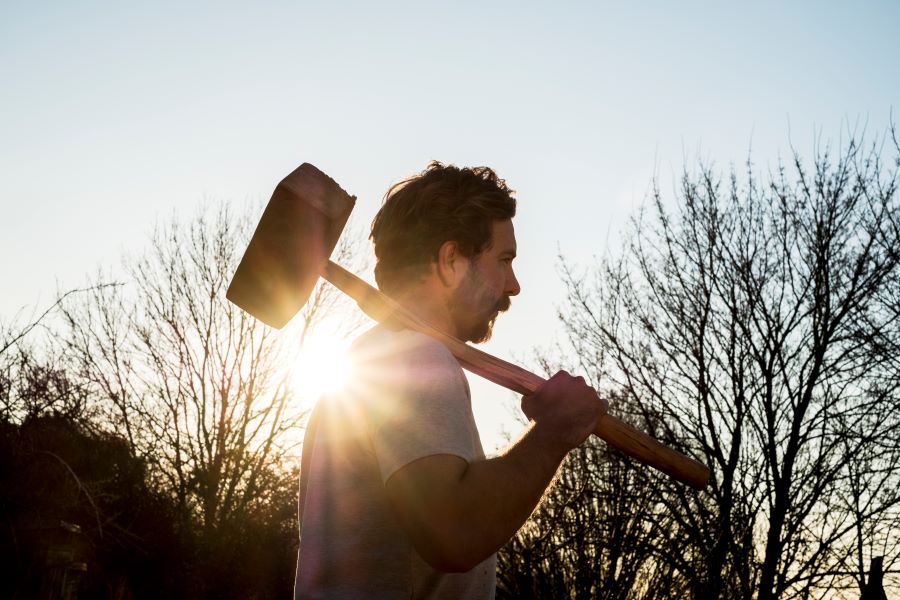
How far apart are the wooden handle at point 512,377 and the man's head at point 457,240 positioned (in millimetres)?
49

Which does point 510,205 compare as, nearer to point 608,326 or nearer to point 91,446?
point 608,326

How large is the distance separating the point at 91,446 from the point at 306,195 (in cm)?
998

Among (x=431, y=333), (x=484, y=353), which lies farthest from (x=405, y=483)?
(x=484, y=353)

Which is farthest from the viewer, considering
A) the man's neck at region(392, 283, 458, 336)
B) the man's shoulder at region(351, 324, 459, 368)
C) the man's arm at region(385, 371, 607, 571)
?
the man's neck at region(392, 283, 458, 336)

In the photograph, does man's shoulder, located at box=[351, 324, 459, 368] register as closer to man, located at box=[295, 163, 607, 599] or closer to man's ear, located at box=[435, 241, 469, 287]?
man, located at box=[295, 163, 607, 599]

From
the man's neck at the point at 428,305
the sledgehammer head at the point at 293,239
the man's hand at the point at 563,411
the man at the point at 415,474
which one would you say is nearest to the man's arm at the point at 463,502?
the man at the point at 415,474

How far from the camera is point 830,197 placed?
8.33 metres

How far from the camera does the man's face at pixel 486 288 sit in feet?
6.30

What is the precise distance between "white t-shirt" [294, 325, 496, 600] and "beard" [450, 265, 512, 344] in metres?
0.35

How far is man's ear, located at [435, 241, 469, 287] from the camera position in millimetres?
1897

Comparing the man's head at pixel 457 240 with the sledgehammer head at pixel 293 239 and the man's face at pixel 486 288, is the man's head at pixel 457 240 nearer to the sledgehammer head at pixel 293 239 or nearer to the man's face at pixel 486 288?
the man's face at pixel 486 288

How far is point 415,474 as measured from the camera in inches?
53.1

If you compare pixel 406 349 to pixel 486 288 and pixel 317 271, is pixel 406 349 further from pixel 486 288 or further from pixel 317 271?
pixel 317 271

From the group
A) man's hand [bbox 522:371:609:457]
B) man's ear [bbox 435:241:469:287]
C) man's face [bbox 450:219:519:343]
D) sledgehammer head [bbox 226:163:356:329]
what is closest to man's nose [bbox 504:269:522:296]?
man's face [bbox 450:219:519:343]
